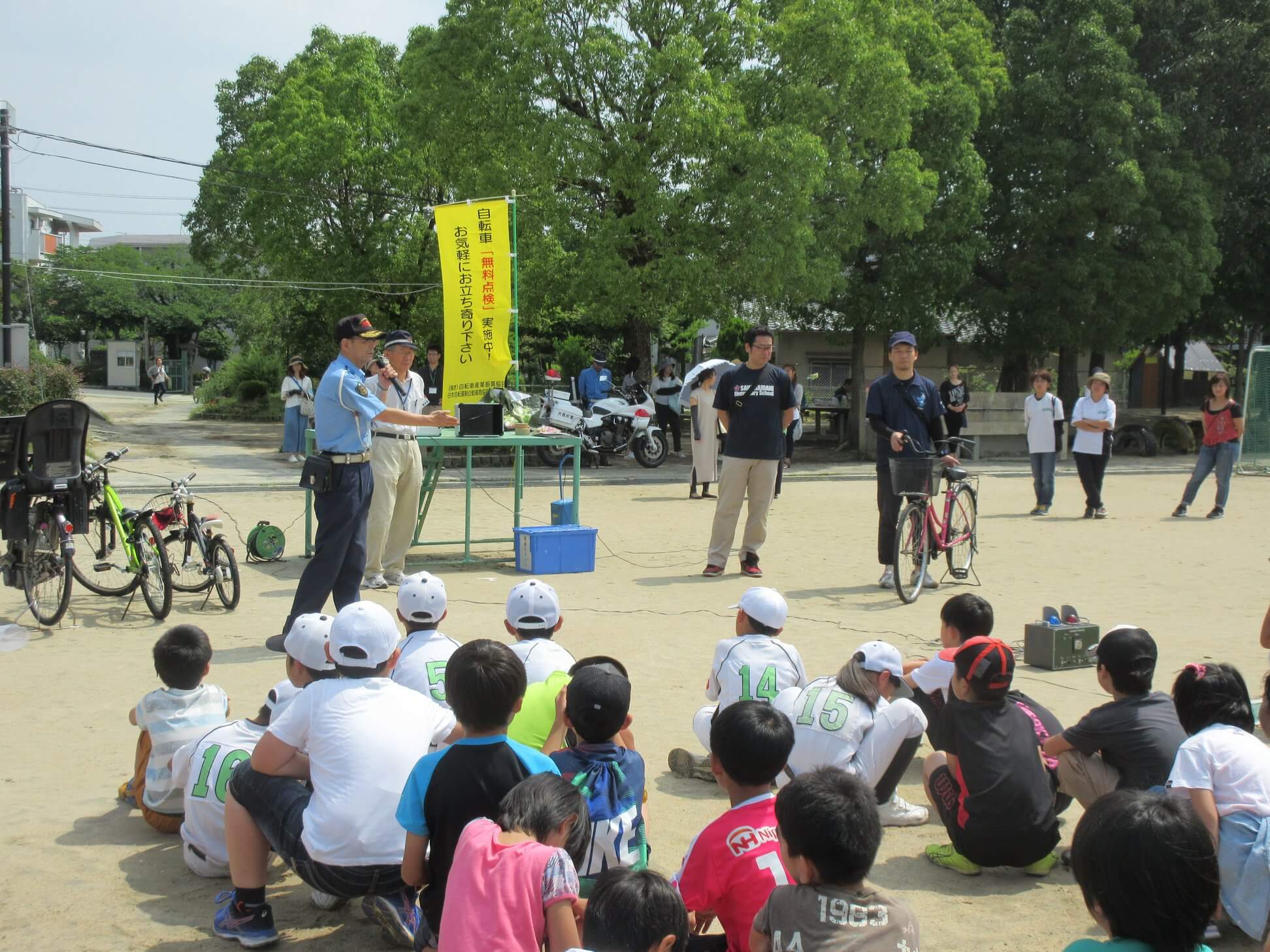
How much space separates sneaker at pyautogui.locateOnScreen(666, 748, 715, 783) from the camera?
5195mm

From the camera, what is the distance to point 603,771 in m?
3.45

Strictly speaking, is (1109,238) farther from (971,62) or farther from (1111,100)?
(971,62)

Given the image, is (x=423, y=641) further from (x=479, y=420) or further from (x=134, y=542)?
(x=479, y=420)

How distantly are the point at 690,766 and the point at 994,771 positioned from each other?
152 centimetres

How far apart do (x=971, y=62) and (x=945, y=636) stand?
22554 mm

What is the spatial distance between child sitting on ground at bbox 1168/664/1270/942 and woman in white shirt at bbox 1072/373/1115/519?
37.4 feet

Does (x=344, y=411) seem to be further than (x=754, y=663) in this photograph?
Yes

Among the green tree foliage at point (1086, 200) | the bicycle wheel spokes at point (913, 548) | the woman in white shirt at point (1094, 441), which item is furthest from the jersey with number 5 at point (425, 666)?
the green tree foliage at point (1086, 200)

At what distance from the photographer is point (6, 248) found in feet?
98.9

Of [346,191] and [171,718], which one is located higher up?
[346,191]

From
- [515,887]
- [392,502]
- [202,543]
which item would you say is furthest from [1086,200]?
[515,887]

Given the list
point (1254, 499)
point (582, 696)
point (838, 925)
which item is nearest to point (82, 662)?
point (582, 696)

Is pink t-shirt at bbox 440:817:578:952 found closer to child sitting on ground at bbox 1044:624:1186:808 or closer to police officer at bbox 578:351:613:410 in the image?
child sitting on ground at bbox 1044:624:1186:808

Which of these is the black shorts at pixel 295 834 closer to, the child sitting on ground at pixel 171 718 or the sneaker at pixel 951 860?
the child sitting on ground at pixel 171 718
